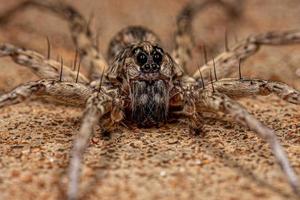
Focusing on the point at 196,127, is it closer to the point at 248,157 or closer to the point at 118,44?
the point at 248,157

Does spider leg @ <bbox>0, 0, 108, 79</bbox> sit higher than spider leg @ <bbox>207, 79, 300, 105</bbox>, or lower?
higher

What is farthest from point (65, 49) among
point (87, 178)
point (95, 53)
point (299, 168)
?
point (299, 168)

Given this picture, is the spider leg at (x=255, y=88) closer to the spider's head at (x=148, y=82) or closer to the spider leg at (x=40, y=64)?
the spider's head at (x=148, y=82)

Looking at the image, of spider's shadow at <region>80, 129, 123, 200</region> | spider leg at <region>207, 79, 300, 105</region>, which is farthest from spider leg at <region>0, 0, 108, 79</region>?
spider leg at <region>207, 79, 300, 105</region>

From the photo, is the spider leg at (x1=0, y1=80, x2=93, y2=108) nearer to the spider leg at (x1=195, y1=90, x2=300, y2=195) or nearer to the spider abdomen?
the spider abdomen

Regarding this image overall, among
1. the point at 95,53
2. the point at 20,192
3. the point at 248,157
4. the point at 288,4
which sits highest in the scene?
the point at 288,4

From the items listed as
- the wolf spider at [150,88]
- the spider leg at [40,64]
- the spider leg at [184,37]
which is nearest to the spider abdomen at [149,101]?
the wolf spider at [150,88]
